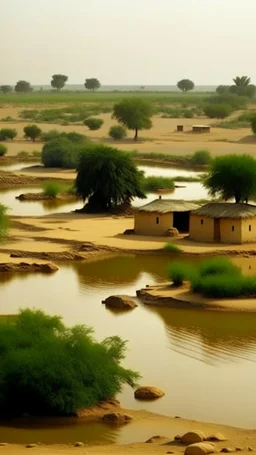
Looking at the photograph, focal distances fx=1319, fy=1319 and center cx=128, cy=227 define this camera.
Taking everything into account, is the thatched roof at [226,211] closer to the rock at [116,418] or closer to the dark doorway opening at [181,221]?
the dark doorway opening at [181,221]

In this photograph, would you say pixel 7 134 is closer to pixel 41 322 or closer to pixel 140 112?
pixel 140 112

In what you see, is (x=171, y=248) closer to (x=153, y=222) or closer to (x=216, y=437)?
(x=153, y=222)

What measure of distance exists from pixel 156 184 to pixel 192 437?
3465 cm

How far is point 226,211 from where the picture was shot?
36.2 metres

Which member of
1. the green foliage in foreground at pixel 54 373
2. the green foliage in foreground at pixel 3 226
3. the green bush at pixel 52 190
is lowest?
the green foliage in foreground at pixel 54 373

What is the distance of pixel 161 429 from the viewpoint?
18688mm

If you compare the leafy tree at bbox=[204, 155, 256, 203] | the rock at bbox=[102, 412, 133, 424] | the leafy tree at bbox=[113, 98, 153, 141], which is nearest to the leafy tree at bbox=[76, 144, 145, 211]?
the leafy tree at bbox=[204, 155, 256, 203]

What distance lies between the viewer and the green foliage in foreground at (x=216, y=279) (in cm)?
2814

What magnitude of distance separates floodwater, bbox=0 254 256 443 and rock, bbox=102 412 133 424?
0.61 ft

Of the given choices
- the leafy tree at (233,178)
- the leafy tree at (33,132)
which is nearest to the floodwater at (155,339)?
the leafy tree at (233,178)

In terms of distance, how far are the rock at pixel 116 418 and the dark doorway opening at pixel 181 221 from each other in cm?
1976

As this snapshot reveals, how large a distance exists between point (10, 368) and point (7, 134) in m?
58.5

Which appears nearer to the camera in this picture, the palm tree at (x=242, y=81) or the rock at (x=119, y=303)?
the rock at (x=119, y=303)

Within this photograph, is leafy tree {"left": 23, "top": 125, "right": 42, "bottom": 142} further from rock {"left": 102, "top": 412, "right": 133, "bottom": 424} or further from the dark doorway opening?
rock {"left": 102, "top": 412, "right": 133, "bottom": 424}
